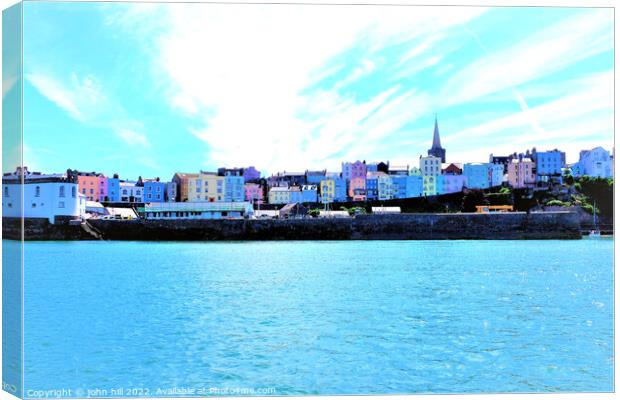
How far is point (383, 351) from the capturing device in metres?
6.39

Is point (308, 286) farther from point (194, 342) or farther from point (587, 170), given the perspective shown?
point (587, 170)

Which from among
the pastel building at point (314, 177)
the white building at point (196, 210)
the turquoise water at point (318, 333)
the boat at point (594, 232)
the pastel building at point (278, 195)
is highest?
the pastel building at point (314, 177)

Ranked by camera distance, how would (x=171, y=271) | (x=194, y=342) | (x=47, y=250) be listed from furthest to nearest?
(x=47, y=250) < (x=171, y=271) < (x=194, y=342)

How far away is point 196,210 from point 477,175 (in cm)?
1895

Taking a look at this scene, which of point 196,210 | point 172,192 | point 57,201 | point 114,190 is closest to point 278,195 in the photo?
point 172,192

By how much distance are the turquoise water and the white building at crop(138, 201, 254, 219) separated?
21858 mm

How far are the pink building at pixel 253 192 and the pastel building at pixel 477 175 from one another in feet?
46.9

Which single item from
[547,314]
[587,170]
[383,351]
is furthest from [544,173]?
[383,351]

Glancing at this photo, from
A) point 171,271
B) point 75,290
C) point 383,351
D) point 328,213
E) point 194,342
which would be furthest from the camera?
point 328,213

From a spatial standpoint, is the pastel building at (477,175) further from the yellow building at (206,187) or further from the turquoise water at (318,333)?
the turquoise water at (318,333)

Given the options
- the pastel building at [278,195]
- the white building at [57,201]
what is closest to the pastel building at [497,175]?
the pastel building at [278,195]

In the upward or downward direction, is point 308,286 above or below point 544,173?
below

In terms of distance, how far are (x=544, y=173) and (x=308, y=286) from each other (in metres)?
21.2

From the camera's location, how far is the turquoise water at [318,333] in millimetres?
5434
